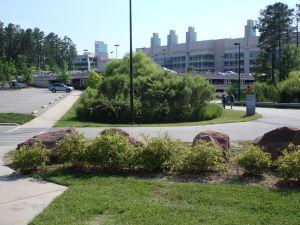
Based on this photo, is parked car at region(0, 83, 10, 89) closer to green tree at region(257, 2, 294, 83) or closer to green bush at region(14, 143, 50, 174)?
green tree at region(257, 2, 294, 83)

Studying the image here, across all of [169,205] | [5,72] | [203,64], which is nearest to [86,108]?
[169,205]

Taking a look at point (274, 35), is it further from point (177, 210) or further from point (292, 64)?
point (177, 210)

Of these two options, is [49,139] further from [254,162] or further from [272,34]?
[272,34]

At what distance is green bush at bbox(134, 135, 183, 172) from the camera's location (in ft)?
32.6

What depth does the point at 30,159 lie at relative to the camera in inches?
408

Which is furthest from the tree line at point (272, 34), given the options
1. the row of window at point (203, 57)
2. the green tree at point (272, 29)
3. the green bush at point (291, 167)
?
the row of window at point (203, 57)

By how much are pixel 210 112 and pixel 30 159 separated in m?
24.5

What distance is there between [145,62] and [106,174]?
29158 millimetres

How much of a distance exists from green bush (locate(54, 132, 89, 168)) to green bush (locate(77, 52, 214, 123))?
20741mm

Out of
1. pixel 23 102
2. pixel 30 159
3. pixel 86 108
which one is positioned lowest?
pixel 23 102

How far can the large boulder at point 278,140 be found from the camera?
995 centimetres

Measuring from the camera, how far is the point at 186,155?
9.81 meters

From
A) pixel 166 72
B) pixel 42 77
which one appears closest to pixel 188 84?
pixel 166 72

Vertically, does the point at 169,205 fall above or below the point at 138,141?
below
